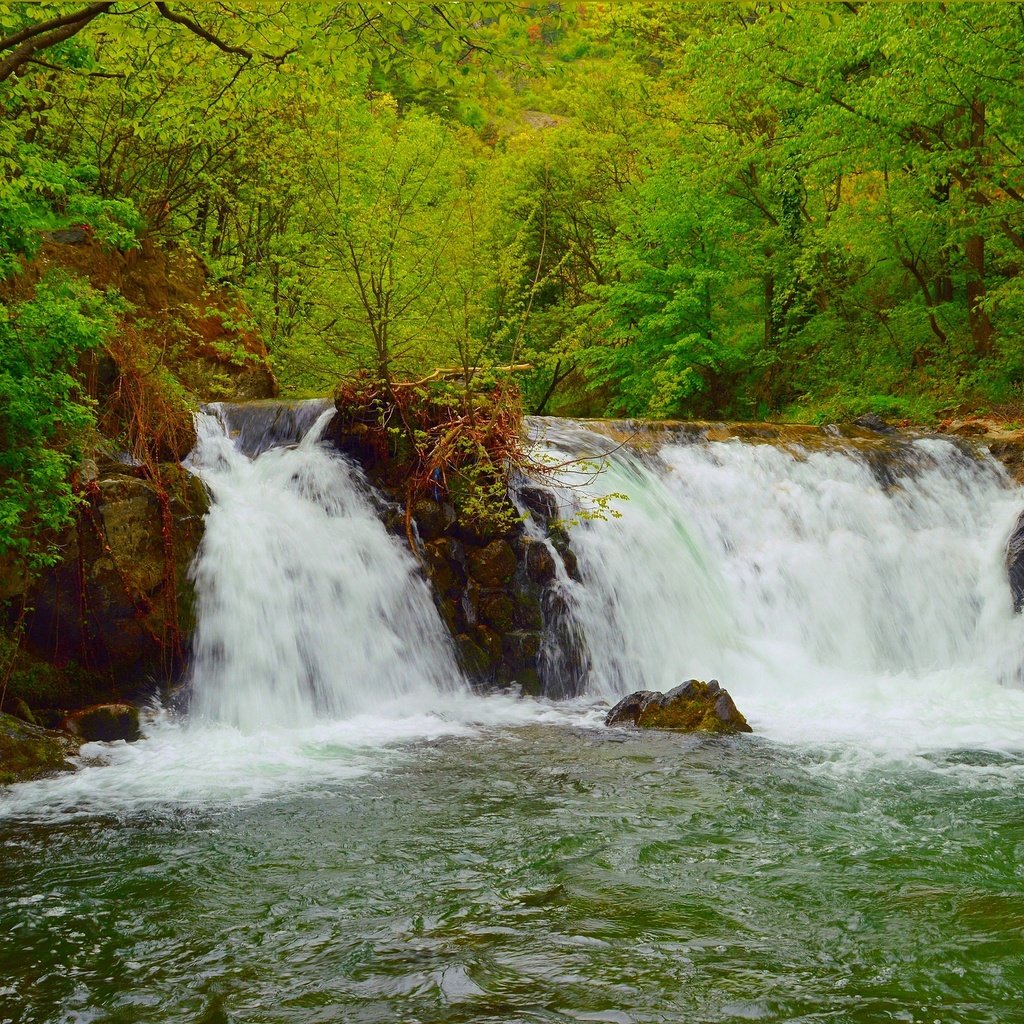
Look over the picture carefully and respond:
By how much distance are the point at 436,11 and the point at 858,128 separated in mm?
12430

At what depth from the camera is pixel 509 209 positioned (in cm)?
2328

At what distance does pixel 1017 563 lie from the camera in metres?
11.3

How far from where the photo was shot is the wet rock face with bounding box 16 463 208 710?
25.8 feet

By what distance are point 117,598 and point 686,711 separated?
516cm

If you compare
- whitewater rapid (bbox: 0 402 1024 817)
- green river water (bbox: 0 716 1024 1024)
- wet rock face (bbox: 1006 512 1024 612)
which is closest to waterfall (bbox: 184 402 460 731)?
whitewater rapid (bbox: 0 402 1024 817)

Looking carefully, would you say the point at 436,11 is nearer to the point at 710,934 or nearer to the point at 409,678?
the point at 710,934

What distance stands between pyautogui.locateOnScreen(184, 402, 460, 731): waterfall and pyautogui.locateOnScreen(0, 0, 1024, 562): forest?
4.15 feet

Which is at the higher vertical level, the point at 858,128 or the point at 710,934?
the point at 858,128

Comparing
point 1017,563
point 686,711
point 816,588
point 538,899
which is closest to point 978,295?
point 1017,563

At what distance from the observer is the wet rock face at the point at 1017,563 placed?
36.4 ft

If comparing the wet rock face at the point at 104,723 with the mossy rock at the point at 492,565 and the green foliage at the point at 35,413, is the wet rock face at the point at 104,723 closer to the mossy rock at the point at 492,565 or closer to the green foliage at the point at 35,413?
the green foliage at the point at 35,413

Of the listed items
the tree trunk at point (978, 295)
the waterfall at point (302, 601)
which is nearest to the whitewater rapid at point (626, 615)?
Result: the waterfall at point (302, 601)

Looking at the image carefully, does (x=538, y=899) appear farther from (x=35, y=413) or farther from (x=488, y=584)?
(x=488, y=584)

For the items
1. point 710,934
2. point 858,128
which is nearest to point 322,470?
point 710,934
